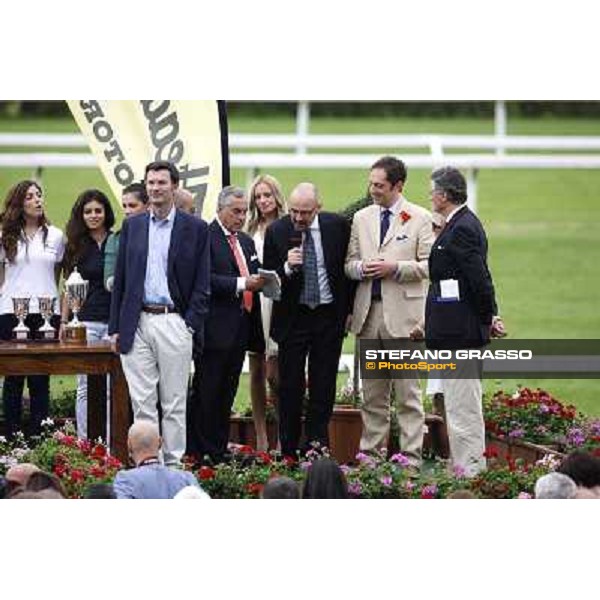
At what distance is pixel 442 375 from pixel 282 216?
1.29 metres

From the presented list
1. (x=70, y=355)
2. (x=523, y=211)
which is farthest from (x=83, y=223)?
(x=523, y=211)

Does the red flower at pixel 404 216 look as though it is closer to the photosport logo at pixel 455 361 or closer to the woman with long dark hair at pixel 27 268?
the photosport logo at pixel 455 361

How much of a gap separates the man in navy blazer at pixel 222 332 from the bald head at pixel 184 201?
17cm

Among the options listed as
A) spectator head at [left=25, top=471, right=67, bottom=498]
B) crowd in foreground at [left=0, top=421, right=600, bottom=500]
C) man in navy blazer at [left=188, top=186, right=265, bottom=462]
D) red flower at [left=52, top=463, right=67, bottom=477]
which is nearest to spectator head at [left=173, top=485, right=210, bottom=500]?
crowd in foreground at [left=0, top=421, right=600, bottom=500]

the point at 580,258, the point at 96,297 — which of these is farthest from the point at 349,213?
the point at 580,258

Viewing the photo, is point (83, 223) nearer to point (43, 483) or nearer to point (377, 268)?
point (377, 268)

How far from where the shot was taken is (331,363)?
40.8 feet

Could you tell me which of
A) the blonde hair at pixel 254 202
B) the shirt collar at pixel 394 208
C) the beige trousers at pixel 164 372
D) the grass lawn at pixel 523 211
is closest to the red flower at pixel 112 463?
the beige trousers at pixel 164 372

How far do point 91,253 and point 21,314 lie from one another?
56 cm

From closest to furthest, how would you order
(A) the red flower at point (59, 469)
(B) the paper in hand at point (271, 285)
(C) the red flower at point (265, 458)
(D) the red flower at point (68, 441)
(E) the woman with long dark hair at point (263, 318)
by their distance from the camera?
(A) the red flower at point (59, 469), (D) the red flower at point (68, 441), (C) the red flower at point (265, 458), (B) the paper in hand at point (271, 285), (E) the woman with long dark hair at point (263, 318)

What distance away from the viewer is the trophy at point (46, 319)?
40.7 ft

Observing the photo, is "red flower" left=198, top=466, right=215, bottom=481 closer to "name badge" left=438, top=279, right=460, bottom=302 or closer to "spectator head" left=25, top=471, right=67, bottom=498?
"spectator head" left=25, top=471, right=67, bottom=498

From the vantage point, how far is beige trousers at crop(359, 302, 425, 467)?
12.4 metres
